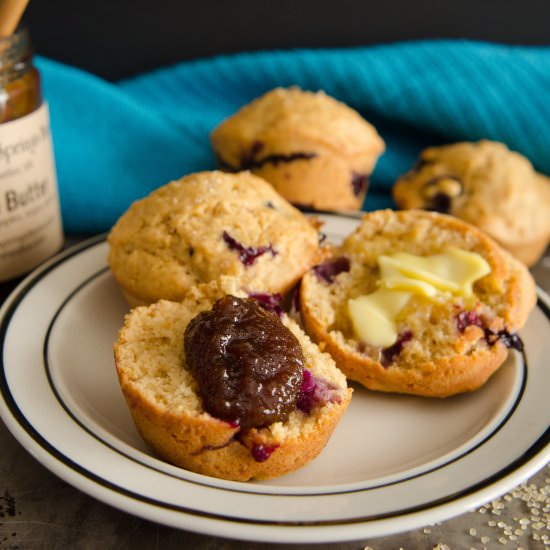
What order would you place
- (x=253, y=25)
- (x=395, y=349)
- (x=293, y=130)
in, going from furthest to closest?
(x=253, y=25) → (x=293, y=130) → (x=395, y=349)

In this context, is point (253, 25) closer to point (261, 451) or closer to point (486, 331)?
point (486, 331)

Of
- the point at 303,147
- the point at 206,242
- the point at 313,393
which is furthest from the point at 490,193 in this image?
the point at 313,393

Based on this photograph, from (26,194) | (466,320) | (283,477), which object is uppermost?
(26,194)

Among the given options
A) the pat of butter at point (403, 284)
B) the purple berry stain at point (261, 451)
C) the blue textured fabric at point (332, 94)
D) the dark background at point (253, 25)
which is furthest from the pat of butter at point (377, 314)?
the dark background at point (253, 25)

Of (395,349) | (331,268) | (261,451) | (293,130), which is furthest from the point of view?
(293,130)

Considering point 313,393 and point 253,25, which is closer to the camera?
point 313,393
